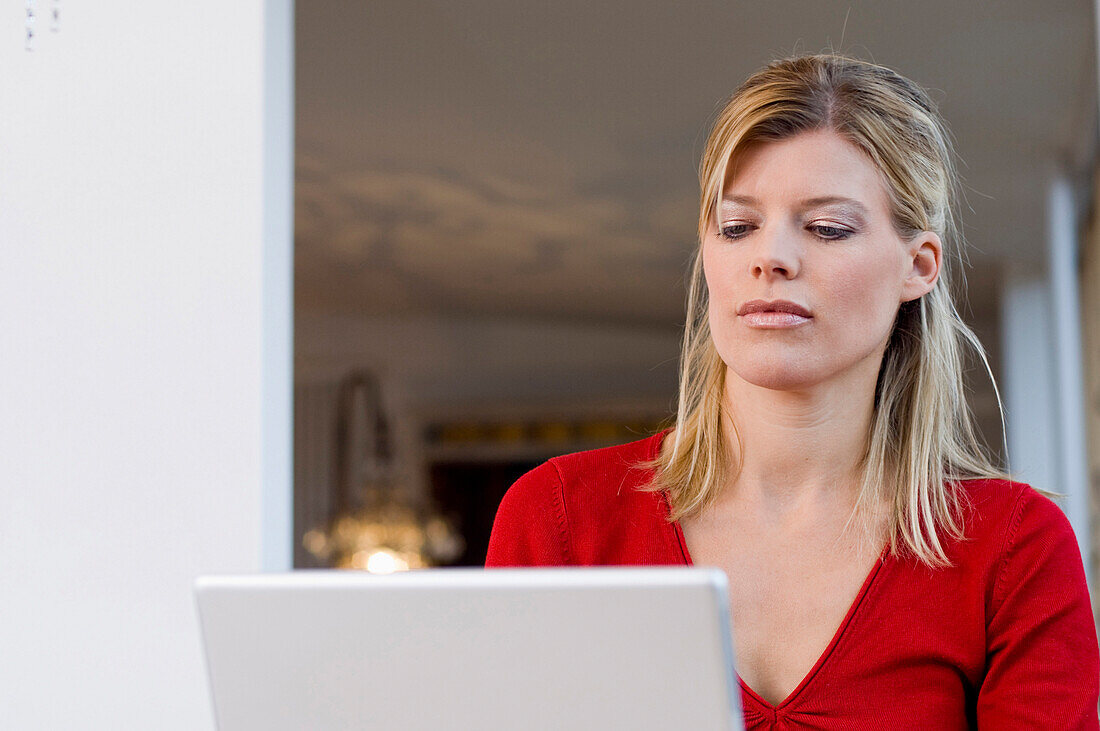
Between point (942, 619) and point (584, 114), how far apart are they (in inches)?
116

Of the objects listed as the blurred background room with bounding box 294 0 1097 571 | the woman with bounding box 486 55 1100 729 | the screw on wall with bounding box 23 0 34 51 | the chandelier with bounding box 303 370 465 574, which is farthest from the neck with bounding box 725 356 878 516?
the chandelier with bounding box 303 370 465 574

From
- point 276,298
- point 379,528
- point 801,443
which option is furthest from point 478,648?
point 379,528

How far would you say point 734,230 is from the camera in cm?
117

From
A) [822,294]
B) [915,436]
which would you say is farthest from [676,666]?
[915,436]

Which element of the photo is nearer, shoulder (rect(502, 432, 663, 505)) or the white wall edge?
shoulder (rect(502, 432, 663, 505))

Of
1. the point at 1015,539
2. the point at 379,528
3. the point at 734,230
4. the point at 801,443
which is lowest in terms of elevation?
the point at 379,528

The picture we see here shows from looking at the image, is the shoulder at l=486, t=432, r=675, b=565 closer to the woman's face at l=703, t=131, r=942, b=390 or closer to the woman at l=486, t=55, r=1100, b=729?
the woman at l=486, t=55, r=1100, b=729

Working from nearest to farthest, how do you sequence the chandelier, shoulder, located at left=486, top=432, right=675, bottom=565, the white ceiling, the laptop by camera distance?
the laptop
shoulder, located at left=486, top=432, right=675, bottom=565
the white ceiling
the chandelier

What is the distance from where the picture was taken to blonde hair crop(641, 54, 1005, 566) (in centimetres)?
117

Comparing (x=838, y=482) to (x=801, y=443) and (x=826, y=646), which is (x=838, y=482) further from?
(x=826, y=646)

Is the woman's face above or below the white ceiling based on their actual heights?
below

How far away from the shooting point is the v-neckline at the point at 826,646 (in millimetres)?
1098

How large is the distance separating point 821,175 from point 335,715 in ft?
2.29

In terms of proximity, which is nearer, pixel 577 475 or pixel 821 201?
pixel 821 201
